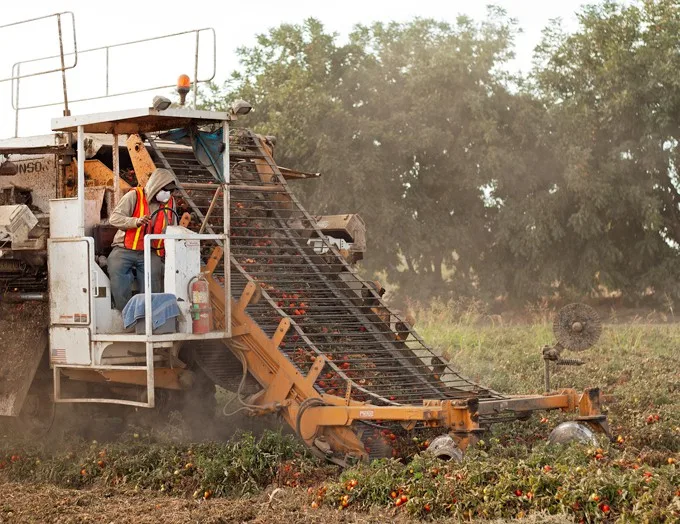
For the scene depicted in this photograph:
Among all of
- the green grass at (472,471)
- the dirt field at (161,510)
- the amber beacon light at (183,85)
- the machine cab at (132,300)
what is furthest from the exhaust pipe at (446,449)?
the amber beacon light at (183,85)

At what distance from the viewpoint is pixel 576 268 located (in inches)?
1112

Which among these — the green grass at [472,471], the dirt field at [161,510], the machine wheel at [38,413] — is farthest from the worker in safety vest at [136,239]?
the dirt field at [161,510]

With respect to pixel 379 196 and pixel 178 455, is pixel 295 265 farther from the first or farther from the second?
pixel 379 196

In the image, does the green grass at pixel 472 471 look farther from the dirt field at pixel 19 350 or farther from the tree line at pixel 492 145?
the tree line at pixel 492 145

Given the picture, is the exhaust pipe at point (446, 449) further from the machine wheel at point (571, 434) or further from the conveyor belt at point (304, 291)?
the machine wheel at point (571, 434)

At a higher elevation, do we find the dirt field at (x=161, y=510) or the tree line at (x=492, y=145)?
the tree line at (x=492, y=145)

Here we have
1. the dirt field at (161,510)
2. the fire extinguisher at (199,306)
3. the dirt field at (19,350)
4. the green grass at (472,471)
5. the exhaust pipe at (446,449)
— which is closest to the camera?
the green grass at (472,471)

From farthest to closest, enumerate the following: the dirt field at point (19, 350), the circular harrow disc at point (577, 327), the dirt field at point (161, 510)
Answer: the circular harrow disc at point (577, 327) < the dirt field at point (19, 350) < the dirt field at point (161, 510)

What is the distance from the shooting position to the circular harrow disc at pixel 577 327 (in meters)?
12.0

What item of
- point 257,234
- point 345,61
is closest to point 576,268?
point 345,61

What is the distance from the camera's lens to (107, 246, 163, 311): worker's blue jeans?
10.0 meters

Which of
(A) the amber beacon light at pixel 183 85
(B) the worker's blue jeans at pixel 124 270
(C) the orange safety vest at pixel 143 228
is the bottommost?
(B) the worker's blue jeans at pixel 124 270

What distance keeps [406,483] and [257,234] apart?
13.3 feet

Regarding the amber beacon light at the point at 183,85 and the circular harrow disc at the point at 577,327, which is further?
the circular harrow disc at the point at 577,327
